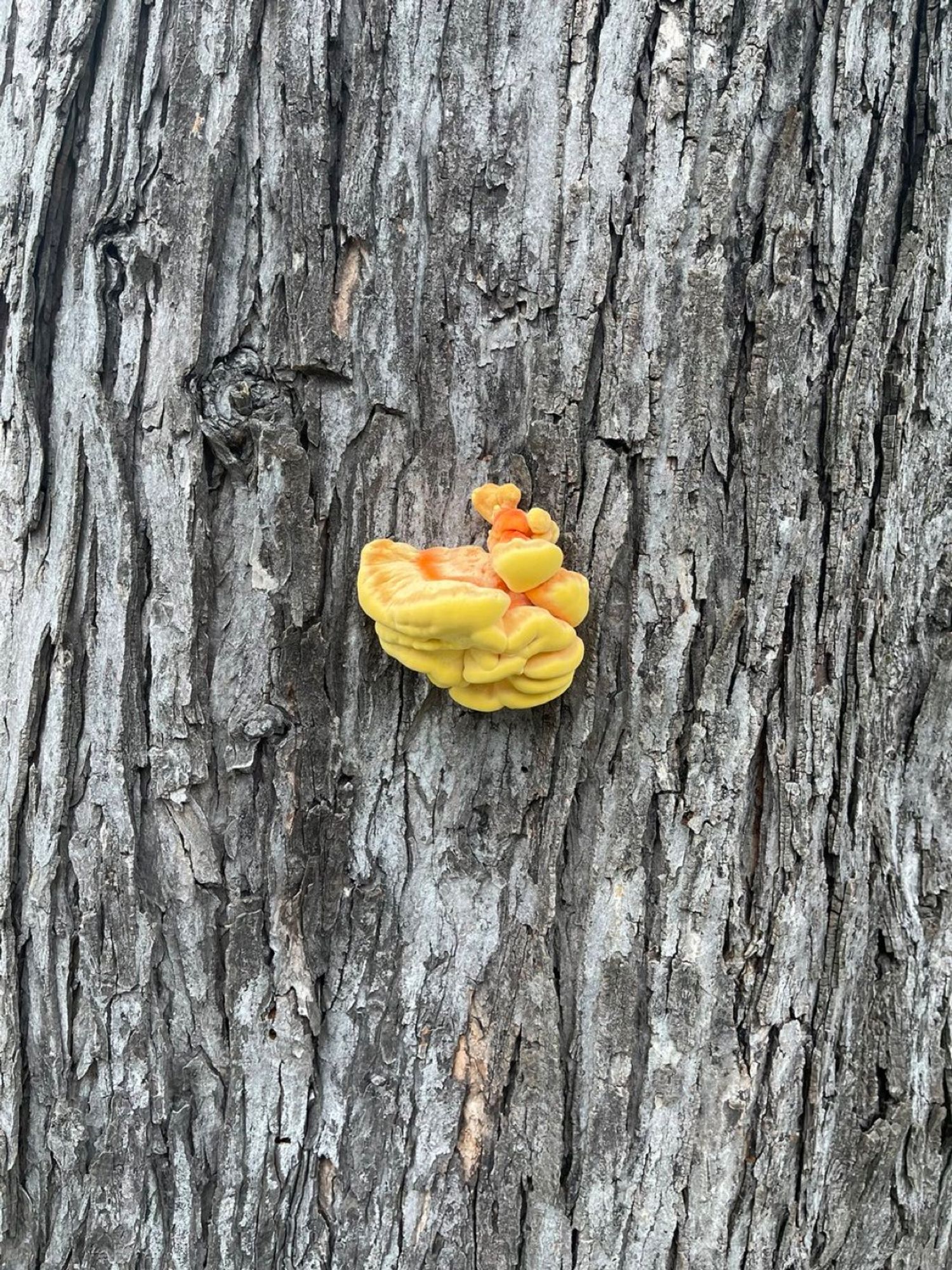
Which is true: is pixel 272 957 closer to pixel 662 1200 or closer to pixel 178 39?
pixel 662 1200

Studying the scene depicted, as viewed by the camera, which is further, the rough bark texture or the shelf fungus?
the rough bark texture

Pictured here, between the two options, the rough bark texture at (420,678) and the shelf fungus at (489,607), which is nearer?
the shelf fungus at (489,607)

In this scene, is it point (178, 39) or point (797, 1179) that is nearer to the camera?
point (178, 39)

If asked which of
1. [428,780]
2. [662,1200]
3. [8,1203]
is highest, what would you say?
[428,780]

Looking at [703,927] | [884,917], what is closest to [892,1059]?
[884,917]
